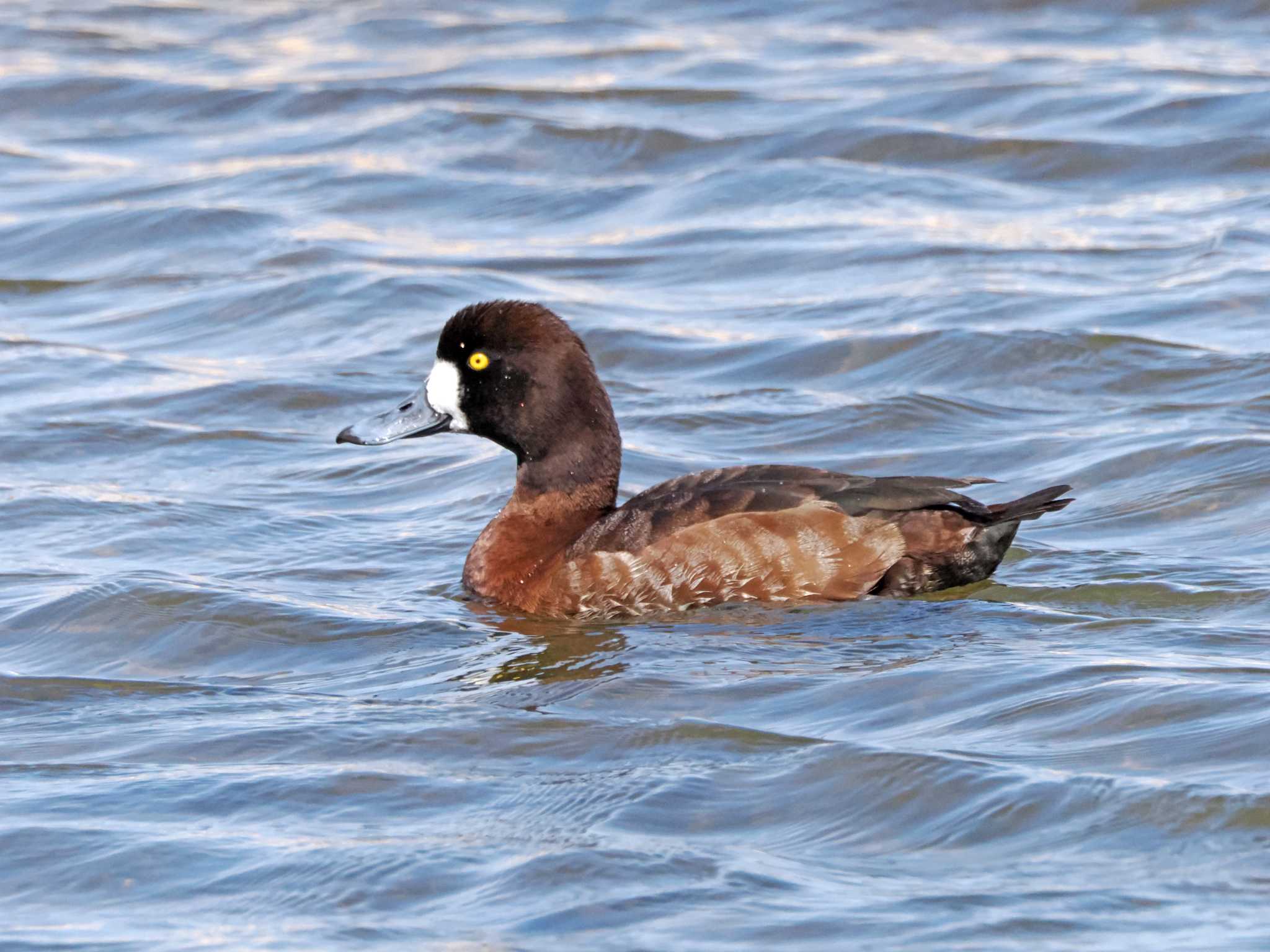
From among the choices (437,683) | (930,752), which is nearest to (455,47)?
(437,683)

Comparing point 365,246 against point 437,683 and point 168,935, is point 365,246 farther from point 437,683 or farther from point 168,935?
point 168,935

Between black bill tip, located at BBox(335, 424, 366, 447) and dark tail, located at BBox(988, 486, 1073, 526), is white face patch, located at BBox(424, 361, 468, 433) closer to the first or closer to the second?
black bill tip, located at BBox(335, 424, 366, 447)

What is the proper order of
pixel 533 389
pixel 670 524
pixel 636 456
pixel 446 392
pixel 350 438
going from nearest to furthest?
pixel 670 524 → pixel 533 389 → pixel 446 392 → pixel 350 438 → pixel 636 456

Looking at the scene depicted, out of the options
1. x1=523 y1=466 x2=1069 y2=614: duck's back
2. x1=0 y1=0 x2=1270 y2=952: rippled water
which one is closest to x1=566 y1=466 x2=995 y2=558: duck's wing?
x1=523 y1=466 x2=1069 y2=614: duck's back

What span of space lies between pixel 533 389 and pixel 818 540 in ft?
4.18

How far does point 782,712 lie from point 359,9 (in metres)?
13.7

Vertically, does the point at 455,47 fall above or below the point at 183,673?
above

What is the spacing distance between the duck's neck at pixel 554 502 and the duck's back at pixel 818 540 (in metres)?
0.55

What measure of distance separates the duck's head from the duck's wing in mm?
577

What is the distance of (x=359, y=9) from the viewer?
60.7ft

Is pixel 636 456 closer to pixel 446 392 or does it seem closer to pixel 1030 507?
pixel 446 392

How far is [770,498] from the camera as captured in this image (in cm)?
698

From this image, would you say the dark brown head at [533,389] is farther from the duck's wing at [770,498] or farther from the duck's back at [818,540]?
the duck's back at [818,540]

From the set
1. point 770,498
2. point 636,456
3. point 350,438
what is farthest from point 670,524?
point 636,456
